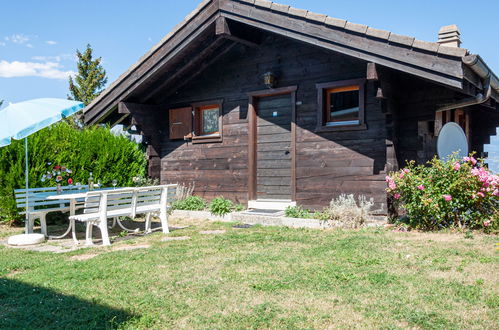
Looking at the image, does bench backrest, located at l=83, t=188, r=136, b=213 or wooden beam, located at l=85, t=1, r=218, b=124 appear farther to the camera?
wooden beam, located at l=85, t=1, r=218, b=124

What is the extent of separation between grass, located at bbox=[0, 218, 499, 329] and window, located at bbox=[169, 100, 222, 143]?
15.6 feet

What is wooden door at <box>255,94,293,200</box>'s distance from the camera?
9508 mm

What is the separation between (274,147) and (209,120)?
2134 mm

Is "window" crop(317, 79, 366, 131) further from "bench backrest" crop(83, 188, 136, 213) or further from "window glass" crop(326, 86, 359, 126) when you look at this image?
"bench backrest" crop(83, 188, 136, 213)

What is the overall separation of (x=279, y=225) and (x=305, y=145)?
6.00ft

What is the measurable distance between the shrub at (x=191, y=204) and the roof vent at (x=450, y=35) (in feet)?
20.8

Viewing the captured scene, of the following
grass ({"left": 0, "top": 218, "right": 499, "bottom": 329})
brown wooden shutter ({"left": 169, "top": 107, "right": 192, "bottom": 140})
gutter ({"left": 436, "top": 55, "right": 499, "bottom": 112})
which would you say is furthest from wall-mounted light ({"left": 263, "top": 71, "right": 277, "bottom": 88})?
grass ({"left": 0, "top": 218, "right": 499, "bottom": 329})

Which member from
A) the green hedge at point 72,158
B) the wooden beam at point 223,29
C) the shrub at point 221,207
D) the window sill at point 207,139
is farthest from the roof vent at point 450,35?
the green hedge at point 72,158

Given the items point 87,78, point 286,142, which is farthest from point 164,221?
point 87,78

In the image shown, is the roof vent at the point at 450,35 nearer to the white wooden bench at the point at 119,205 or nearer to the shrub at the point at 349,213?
the shrub at the point at 349,213

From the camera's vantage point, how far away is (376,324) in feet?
10.7

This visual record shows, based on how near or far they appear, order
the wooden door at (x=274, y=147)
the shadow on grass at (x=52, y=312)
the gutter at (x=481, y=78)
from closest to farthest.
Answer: the shadow on grass at (x=52, y=312) < the gutter at (x=481, y=78) < the wooden door at (x=274, y=147)

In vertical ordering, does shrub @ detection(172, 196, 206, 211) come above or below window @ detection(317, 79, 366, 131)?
below

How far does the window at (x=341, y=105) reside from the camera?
841cm
